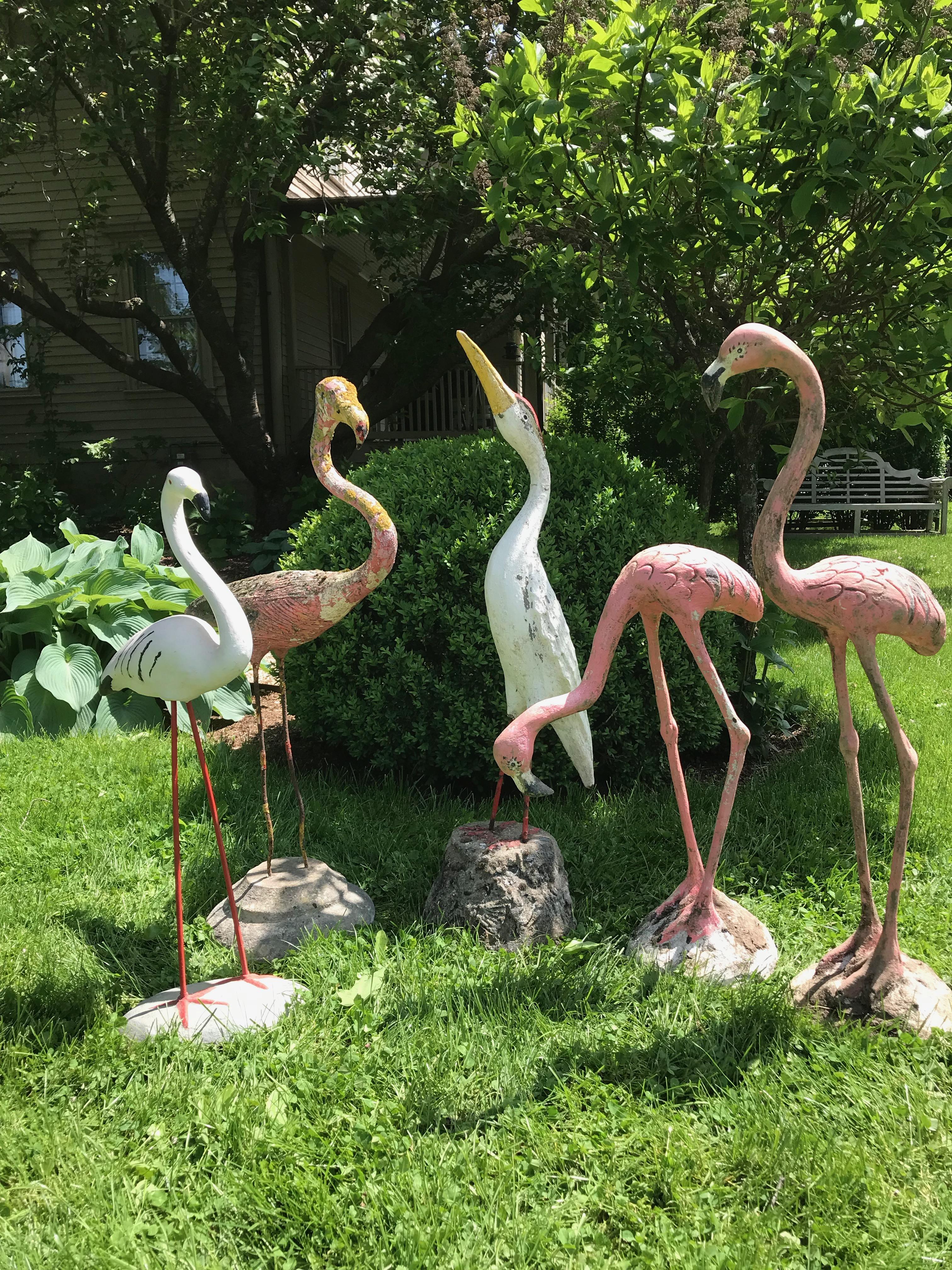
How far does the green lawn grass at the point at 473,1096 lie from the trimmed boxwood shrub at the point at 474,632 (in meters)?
0.68

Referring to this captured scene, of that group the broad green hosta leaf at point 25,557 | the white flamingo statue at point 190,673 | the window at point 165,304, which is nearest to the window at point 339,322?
the window at point 165,304

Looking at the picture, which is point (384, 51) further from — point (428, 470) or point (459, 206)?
point (428, 470)

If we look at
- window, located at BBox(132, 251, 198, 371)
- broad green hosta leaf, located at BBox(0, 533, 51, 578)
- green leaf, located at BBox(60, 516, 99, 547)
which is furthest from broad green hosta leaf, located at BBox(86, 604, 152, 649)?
window, located at BBox(132, 251, 198, 371)

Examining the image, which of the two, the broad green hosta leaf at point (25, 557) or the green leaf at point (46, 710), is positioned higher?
the broad green hosta leaf at point (25, 557)

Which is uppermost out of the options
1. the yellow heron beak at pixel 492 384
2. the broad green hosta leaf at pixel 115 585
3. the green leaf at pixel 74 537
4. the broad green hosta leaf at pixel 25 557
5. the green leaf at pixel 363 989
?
the yellow heron beak at pixel 492 384

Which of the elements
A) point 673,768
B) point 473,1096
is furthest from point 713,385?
point 473,1096

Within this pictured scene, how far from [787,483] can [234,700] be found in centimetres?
402

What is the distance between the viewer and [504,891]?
126 inches

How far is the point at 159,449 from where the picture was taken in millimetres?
12227

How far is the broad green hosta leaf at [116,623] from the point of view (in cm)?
532

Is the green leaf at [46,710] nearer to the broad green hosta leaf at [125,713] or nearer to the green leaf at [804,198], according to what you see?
the broad green hosta leaf at [125,713]

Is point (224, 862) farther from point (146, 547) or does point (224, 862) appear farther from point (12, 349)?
point (12, 349)

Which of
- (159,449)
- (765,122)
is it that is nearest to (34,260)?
(159,449)

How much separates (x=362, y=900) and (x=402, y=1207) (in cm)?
143
